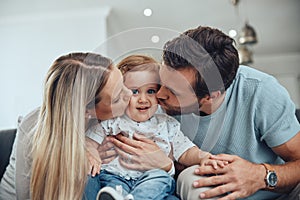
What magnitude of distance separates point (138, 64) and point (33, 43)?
0.27m

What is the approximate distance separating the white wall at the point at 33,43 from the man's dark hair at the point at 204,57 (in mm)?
179

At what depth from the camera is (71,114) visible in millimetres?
657

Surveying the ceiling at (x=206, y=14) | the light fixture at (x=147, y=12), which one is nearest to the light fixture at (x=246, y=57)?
the ceiling at (x=206, y=14)

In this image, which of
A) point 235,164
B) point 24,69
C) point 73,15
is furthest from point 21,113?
point 235,164

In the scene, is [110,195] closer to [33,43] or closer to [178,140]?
[178,140]

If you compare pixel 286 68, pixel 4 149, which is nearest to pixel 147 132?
pixel 286 68

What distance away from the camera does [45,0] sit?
0.88 metres

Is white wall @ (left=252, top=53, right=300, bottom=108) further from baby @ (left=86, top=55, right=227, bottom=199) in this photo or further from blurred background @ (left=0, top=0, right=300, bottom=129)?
baby @ (left=86, top=55, right=227, bottom=199)

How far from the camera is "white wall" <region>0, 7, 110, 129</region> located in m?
0.80

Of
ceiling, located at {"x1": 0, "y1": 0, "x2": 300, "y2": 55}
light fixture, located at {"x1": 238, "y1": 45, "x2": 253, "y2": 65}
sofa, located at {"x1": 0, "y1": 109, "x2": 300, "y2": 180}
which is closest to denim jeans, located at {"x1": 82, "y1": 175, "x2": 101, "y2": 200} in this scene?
ceiling, located at {"x1": 0, "y1": 0, "x2": 300, "y2": 55}

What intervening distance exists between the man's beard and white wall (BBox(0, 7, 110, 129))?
0.20 meters

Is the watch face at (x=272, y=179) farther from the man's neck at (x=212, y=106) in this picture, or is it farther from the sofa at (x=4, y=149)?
the sofa at (x=4, y=149)

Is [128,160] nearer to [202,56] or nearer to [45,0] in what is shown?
[202,56]

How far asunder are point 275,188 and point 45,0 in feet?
1.75
